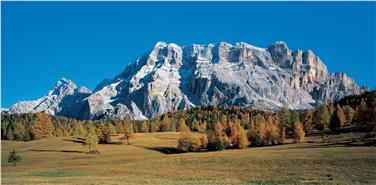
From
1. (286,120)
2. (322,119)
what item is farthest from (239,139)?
(322,119)

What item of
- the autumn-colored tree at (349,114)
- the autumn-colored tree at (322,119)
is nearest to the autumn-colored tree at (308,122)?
the autumn-colored tree at (322,119)

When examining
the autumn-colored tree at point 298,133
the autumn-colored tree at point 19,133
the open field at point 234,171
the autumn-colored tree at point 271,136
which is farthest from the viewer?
the autumn-colored tree at point 19,133

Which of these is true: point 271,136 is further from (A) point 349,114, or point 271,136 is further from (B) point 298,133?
(A) point 349,114

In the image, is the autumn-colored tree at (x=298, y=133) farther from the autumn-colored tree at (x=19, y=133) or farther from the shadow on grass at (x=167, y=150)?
the autumn-colored tree at (x=19, y=133)

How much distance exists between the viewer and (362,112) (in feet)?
421

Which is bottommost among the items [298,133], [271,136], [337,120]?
[271,136]

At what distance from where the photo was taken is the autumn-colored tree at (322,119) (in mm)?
144625

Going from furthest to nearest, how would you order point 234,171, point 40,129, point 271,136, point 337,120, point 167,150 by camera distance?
point 40,129 < point 337,120 < point 167,150 < point 271,136 < point 234,171

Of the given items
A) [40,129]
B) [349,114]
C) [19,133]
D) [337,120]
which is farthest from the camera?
[19,133]

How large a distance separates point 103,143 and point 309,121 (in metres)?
72.5

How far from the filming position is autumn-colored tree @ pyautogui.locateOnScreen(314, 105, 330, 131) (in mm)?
144625

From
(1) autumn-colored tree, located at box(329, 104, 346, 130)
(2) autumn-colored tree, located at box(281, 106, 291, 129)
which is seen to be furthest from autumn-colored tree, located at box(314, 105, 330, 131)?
(2) autumn-colored tree, located at box(281, 106, 291, 129)

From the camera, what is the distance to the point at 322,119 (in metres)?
145

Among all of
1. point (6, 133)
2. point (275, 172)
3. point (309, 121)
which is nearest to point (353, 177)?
point (275, 172)
